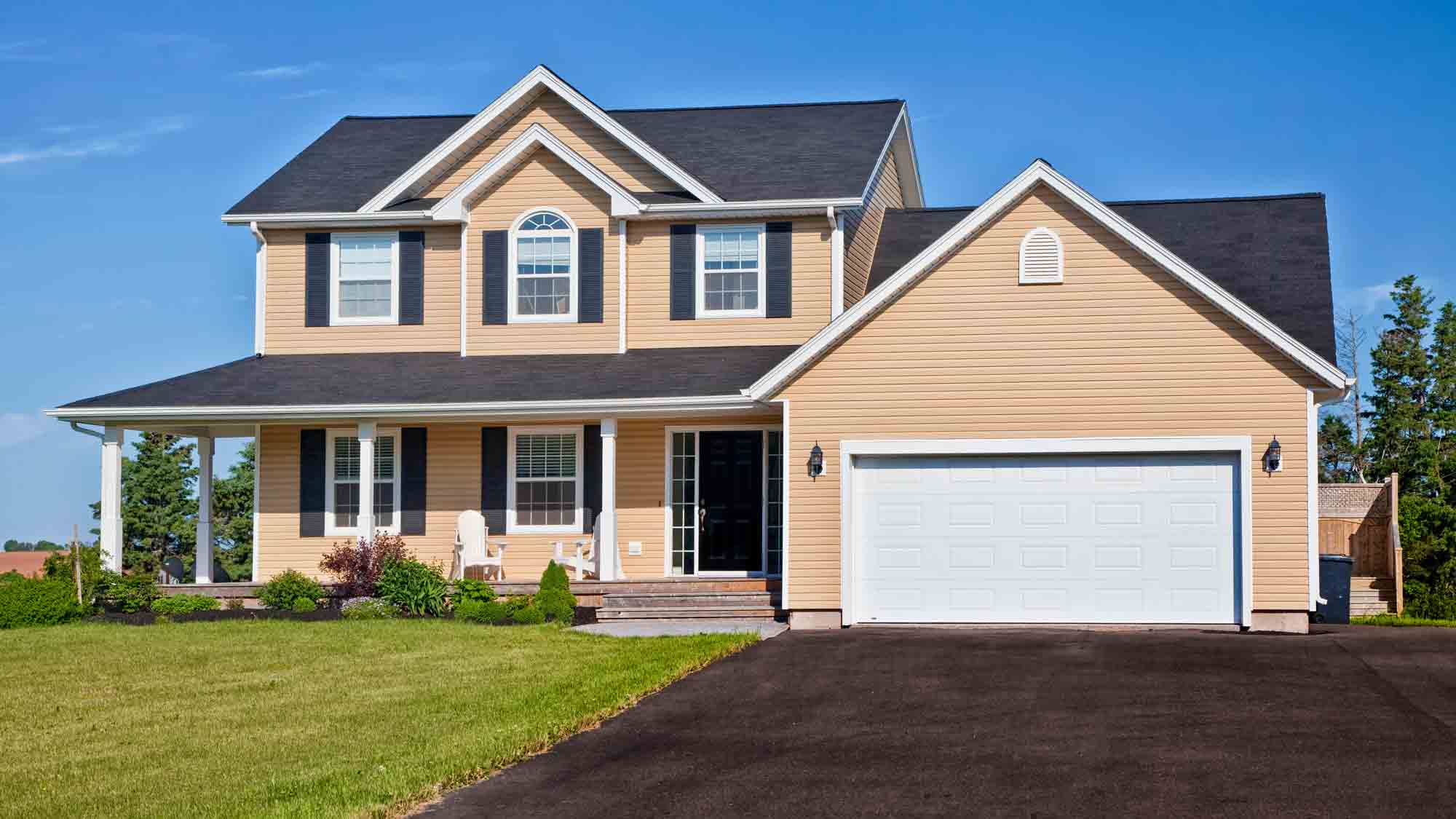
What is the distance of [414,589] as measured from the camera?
2022 centimetres

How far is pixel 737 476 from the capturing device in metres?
21.7

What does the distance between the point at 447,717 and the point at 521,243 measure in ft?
37.7

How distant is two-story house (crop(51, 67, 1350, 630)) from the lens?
17.7 metres

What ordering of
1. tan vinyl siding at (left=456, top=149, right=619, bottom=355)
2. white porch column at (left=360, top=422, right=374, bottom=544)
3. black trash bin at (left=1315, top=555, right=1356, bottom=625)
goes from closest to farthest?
black trash bin at (left=1315, top=555, right=1356, bottom=625) < white porch column at (left=360, top=422, right=374, bottom=544) < tan vinyl siding at (left=456, top=149, right=619, bottom=355)

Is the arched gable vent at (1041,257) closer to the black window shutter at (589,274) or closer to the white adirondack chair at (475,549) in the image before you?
the black window shutter at (589,274)

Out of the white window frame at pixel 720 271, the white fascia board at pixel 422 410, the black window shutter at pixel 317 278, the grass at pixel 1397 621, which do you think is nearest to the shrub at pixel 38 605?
the white fascia board at pixel 422 410

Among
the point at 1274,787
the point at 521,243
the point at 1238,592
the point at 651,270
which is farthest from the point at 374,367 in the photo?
the point at 1274,787

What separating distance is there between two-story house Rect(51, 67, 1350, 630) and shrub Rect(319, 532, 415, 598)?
1.57 ft

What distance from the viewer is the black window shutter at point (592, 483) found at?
72.0ft

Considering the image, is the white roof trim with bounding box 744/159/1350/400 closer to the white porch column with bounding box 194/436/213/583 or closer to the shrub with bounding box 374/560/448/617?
the shrub with bounding box 374/560/448/617

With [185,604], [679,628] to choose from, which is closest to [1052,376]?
[679,628]

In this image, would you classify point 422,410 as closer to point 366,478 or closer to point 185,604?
point 366,478

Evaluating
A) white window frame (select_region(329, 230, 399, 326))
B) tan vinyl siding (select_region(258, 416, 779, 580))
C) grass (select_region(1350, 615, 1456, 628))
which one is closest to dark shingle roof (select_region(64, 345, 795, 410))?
white window frame (select_region(329, 230, 399, 326))

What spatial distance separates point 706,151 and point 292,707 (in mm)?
13239
